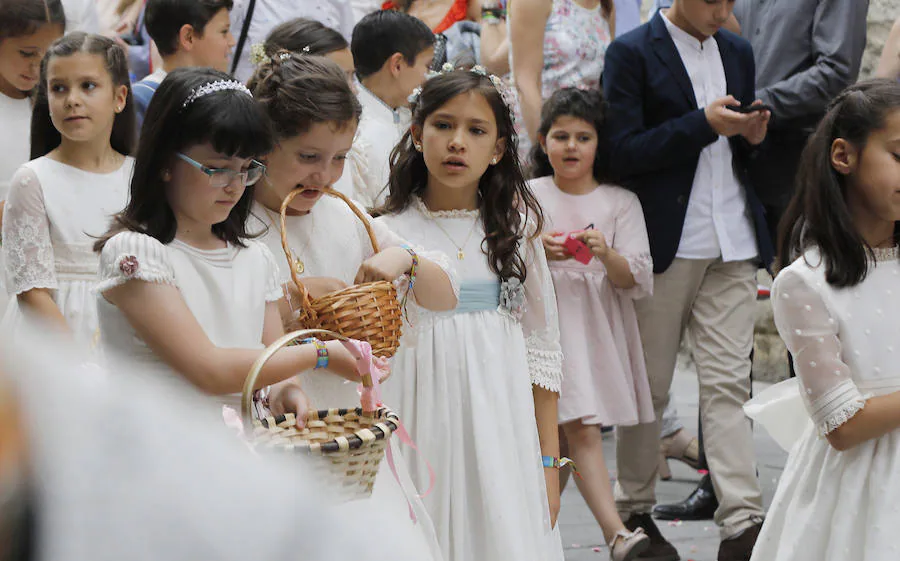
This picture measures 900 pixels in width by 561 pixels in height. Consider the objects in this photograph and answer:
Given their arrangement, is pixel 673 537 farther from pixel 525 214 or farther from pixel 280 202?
pixel 280 202

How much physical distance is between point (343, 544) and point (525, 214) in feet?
10.1

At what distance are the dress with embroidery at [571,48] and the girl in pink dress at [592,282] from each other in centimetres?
57

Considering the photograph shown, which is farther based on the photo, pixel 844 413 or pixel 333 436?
pixel 844 413

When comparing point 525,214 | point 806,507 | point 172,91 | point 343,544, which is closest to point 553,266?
point 525,214

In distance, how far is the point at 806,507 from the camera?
3.37 meters

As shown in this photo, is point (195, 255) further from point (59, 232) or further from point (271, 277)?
point (59, 232)

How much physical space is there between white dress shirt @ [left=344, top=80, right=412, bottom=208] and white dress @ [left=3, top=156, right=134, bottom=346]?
92cm

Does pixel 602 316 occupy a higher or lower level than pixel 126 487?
lower

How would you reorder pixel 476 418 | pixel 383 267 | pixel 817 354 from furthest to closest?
pixel 476 418 < pixel 817 354 < pixel 383 267

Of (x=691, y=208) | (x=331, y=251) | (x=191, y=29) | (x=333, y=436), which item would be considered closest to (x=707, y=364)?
(x=691, y=208)

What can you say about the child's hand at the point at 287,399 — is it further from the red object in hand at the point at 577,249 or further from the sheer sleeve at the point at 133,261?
the red object in hand at the point at 577,249

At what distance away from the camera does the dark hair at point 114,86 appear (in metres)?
4.11

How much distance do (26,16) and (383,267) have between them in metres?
2.23

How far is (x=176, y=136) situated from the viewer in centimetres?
278
